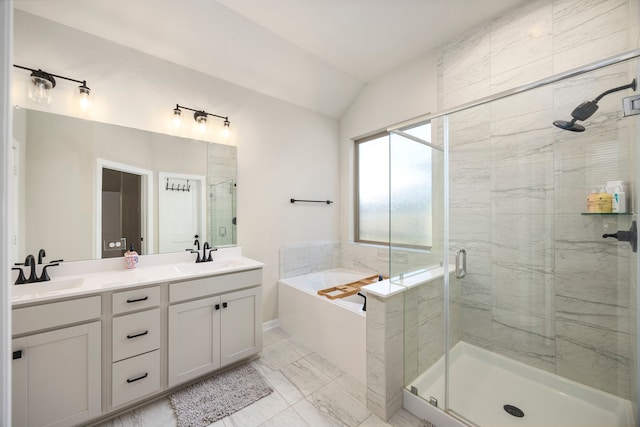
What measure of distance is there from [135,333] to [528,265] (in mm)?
2720

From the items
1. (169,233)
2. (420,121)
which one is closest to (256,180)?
(169,233)

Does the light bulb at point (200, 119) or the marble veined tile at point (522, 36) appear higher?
the marble veined tile at point (522, 36)

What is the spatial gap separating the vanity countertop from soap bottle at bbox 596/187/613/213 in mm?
2342

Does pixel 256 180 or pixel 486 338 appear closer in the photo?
pixel 486 338

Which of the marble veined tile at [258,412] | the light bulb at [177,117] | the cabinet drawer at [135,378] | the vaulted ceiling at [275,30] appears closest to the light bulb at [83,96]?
the vaulted ceiling at [275,30]

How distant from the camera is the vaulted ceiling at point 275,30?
1876 millimetres

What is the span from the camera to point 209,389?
1821 millimetres

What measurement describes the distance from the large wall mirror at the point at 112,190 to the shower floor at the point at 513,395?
214cm

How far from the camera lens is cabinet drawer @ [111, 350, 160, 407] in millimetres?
1537

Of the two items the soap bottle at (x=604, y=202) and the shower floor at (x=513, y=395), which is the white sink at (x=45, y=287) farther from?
the soap bottle at (x=604, y=202)

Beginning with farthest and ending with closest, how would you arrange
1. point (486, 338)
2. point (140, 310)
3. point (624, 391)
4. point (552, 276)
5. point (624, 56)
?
point (486, 338) → point (552, 276) → point (140, 310) → point (624, 391) → point (624, 56)

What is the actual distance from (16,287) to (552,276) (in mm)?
3466

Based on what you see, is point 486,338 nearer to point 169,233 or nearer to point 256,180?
point 256,180

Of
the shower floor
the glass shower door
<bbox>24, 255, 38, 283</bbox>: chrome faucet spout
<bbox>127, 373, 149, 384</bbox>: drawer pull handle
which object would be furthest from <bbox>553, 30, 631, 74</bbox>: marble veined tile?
<bbox>24, 255, 38, 283</bbox>: chrome faucet spout
